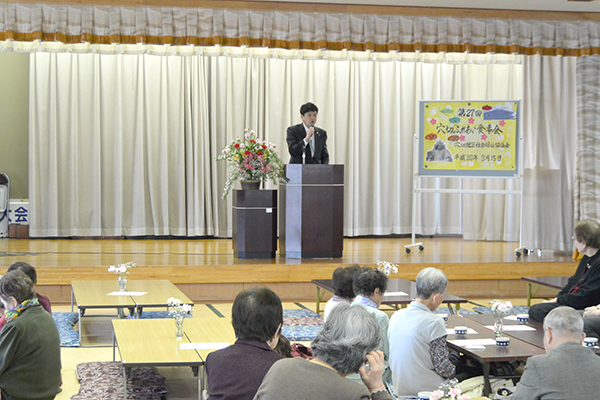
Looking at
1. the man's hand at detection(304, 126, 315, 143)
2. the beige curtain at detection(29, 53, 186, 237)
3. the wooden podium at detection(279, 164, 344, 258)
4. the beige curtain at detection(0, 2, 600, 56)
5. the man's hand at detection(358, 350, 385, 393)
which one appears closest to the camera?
the man's hand at detection(358, 350, 385, 393)

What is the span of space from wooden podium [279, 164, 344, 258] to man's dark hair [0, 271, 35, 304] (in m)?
4.85

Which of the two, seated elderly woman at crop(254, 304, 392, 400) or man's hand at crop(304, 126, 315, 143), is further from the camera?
man's hand at crop(304, 126, 315, 143)

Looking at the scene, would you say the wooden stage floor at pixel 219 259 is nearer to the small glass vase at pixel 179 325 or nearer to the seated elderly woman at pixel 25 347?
the small glass vase at pixel 179 325

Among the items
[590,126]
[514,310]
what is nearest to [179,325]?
[514,310]

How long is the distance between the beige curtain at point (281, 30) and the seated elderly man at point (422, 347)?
5.05m

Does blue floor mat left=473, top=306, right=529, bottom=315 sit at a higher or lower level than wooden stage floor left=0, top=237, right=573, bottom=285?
lower

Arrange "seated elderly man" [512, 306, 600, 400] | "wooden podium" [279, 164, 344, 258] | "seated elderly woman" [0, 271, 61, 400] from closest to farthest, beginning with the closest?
"seated elderly man" [512, 306, 600, 400] → "seated elderly woman" [0, 271, 61, 400] → "wooden podium" [279, 164, 344, 258]

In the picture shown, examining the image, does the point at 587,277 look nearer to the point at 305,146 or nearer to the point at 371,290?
the point at 371,290

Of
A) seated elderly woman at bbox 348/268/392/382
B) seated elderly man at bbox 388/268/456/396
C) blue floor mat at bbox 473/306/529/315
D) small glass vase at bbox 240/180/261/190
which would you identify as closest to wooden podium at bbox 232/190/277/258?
small glass vase at bbox 240/180/261/190

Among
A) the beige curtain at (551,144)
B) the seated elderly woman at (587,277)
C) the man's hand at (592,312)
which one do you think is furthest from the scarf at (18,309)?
the beige curtain at (551,144)

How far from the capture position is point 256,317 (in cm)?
270

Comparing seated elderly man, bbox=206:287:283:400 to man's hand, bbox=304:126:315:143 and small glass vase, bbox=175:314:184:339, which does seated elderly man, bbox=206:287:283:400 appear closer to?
small glass vase, bbox=175:314:184:339

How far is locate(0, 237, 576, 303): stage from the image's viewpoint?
779cm

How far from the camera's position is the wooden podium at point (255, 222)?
816 centimetres
